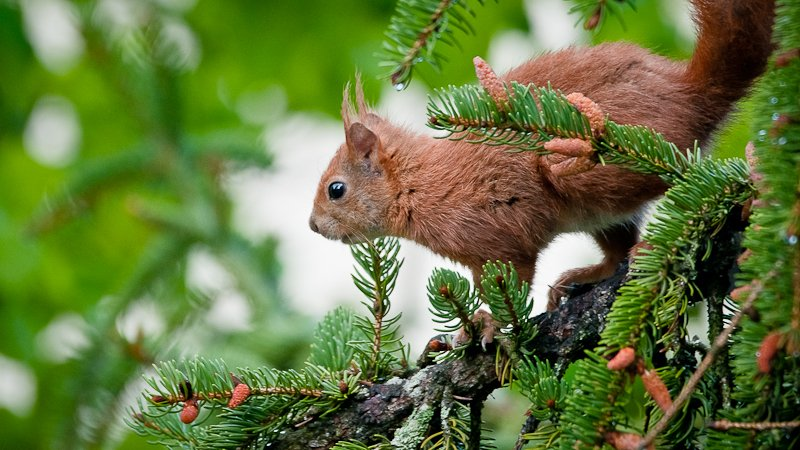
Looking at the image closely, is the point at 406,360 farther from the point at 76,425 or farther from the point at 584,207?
the point at 76,425

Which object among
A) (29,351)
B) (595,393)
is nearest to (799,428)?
(595,393)

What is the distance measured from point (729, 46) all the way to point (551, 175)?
710 millimetres

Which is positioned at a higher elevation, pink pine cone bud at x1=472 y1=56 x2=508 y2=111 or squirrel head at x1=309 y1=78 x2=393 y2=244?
squirrel head at x1=309 y1=78 x2=393 y2=244

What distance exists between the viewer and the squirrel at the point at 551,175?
2938 mm

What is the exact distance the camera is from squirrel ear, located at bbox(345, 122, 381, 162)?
154 inches

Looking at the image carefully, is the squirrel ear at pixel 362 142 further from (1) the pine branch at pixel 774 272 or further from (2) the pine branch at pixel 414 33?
(1) the pine branch at pixel 774 272

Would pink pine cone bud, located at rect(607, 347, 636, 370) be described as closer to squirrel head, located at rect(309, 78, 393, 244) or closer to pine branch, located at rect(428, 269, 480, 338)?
pine branch, located at rect(428, 269, 480, 338)

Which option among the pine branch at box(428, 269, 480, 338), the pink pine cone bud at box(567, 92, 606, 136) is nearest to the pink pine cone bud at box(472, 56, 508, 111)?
the pink pine cone bud at box(567, 92, 606, 136)

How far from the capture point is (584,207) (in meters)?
3.22

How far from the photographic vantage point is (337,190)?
4023 millimetres

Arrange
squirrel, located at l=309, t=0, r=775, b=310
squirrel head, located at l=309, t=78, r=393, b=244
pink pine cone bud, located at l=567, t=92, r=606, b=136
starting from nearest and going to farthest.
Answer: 1. pink pine cone bud, located at l=567, t=92, r=606, b=136
2. squirrel, located at l=309, t=0, r=775, b=310
3. squirrel head, located at l=309, t=78, r=393, b=244

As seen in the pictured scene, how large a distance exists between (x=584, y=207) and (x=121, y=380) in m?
2.06

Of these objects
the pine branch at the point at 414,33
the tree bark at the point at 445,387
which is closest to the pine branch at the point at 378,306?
the tree bark at the point at 445,387

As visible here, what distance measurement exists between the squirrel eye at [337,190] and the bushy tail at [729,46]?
1.62 m
